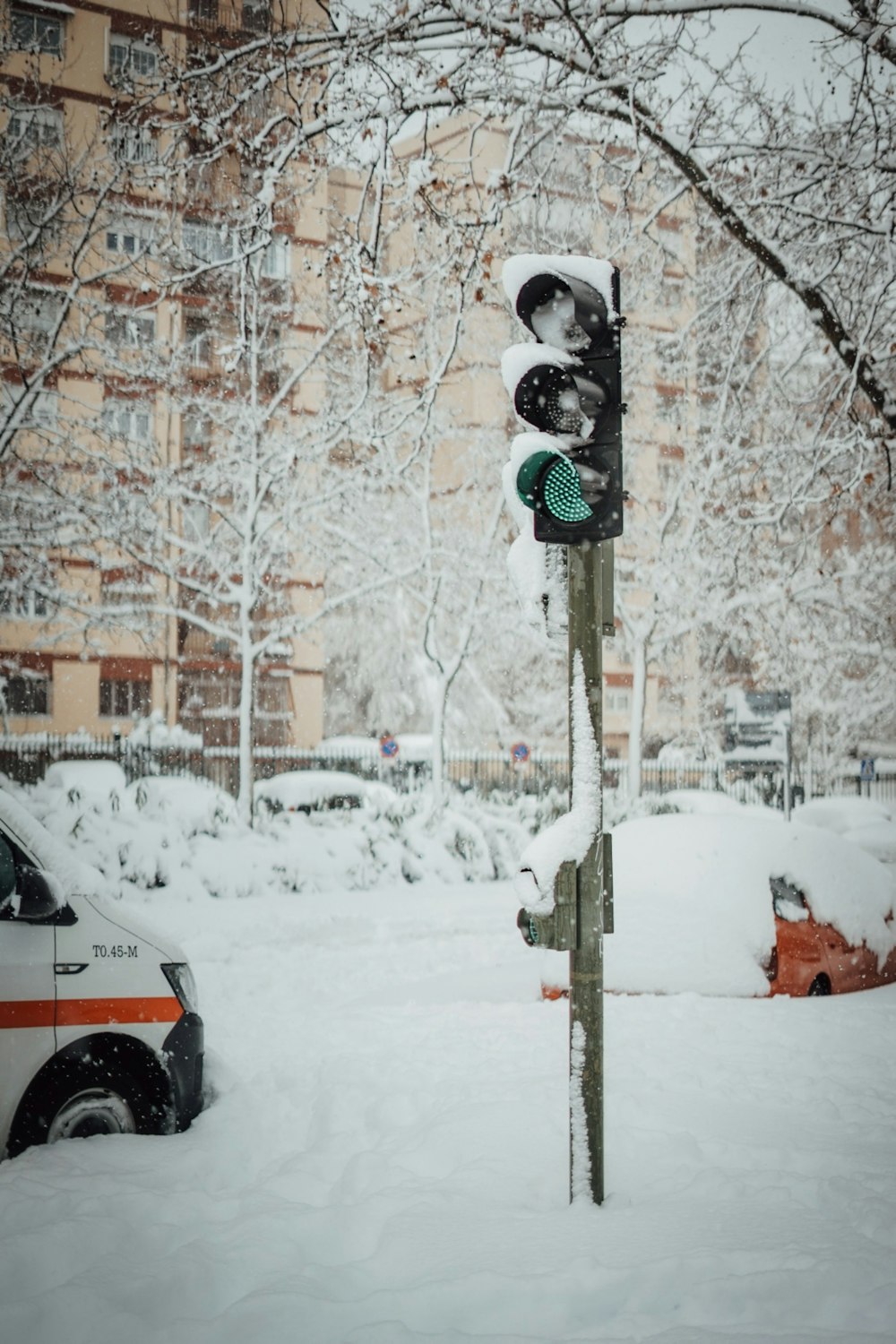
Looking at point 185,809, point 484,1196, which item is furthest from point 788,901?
point 185,809

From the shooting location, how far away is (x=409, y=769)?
34500mm

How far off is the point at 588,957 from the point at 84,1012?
7.17 feet

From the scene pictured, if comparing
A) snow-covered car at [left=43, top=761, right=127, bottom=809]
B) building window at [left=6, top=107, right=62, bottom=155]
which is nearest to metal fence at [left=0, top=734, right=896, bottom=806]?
snow-covered car at [left=43, top=761, right=127, bottom=809]

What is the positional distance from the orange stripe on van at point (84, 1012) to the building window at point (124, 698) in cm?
3671

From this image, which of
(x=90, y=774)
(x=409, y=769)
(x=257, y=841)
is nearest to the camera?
(x=257, y=841)

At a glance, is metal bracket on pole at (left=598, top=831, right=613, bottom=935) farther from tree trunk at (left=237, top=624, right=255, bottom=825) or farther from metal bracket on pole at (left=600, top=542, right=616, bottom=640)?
tree trunk at (left=237, top=624, right=255, bottom=825)

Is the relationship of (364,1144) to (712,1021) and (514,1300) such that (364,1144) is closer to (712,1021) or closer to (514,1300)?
(514,1300)

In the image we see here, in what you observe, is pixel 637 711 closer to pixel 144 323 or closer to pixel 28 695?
pixel 144 323

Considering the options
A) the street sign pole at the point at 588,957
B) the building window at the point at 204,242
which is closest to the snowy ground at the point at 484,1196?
the street sign pole at the point at 588,957

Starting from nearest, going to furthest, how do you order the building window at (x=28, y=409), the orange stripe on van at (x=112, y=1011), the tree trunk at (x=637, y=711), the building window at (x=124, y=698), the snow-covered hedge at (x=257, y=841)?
the orange stripe on van at (x=112, y=1011) < the building window at (x=28, y=409) < the snow-covered hedge at (x=257, y=841) < the tree trunk at (x=637, y=711) < the building window at (x=124, y=698)

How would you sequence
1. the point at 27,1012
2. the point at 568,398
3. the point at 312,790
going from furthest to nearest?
1. the point at 312,790
2. the point at 27,1012
3. the point at 568,398

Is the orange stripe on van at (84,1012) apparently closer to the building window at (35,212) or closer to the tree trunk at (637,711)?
the building window at (35,212)

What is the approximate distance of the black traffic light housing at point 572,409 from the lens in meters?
4.45

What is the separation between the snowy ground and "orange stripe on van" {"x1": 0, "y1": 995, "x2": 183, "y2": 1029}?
562 mm
